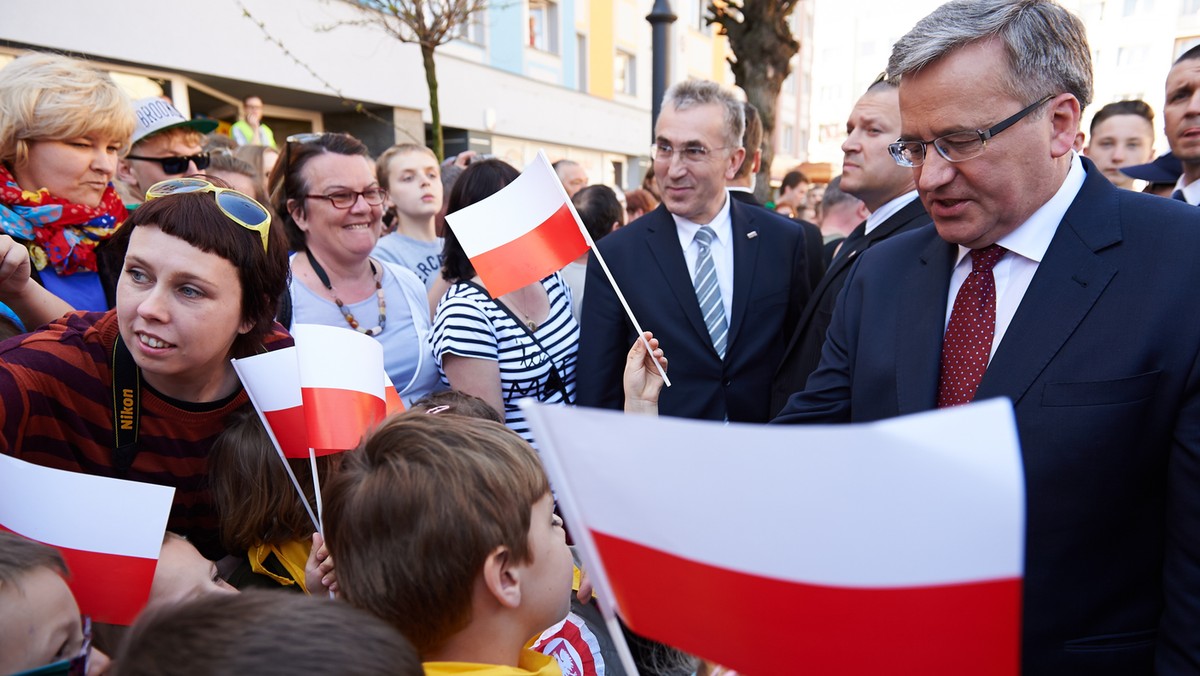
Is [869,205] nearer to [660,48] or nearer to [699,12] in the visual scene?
[660,48]

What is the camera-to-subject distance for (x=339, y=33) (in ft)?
40.1

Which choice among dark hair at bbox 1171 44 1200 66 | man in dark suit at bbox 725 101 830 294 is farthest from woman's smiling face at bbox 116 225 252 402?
dark hair at bbox 1171 44 1200 66

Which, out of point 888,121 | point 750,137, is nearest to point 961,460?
point 888,121

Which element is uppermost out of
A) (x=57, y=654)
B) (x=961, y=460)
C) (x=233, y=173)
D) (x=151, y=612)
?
(x=233, y=173)

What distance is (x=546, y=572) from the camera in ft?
4.88

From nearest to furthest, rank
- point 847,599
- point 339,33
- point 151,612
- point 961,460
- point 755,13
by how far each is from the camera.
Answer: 1. point 961,460
2. point 847,599
3. point 151,612
4. point 755,13
5. point 339,33

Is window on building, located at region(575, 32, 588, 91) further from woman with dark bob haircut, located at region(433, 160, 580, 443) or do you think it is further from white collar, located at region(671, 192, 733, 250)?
woman with dark bob haircut, located at region(433, 160, 580, 443)

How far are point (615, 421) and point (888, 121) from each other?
2.84m

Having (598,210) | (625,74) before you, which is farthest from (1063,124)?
(625,74)

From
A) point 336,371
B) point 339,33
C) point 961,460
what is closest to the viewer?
point 961,460

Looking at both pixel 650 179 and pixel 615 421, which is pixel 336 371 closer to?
pixel 615 421

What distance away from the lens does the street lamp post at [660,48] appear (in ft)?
18.8

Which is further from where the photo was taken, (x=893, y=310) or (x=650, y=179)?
(x=650, y=179)

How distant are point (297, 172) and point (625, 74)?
2042cm
